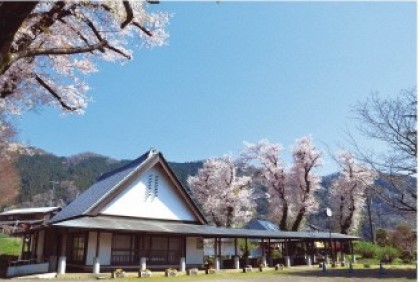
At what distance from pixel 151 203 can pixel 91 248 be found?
4.65 m

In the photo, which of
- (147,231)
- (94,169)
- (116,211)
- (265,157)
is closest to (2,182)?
(116,211)

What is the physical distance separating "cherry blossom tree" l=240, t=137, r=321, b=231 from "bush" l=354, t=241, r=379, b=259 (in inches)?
229

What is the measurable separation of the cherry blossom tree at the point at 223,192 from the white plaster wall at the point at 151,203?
618 inches

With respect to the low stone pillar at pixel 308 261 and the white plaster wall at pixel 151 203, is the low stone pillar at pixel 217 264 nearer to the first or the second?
the white plaster wall at pixel 151 203

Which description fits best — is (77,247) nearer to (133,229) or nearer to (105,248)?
(105,248)

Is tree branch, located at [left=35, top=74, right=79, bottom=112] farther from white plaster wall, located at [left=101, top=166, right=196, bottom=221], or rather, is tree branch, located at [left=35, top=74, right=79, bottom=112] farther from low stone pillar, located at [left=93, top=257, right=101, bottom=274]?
white plaster wall, located at [left=101, top=166, right=196, bottom=221]

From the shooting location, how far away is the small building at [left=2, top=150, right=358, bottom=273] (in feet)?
65.2

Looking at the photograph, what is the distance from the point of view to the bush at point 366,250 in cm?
3678

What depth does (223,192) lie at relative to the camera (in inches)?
1615

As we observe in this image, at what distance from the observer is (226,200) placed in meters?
40.7

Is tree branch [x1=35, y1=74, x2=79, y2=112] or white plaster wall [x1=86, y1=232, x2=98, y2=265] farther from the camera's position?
white plaster wall [x1=86, y1=232, x2=98, y2=265]

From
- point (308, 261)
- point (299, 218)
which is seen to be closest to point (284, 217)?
point (299, 218)

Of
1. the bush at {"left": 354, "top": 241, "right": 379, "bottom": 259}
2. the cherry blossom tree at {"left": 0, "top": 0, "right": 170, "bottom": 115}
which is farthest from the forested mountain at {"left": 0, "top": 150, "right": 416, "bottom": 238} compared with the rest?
the cherry blossom tree at {"left": 0, "top": 0, "right": 170, "bottom": 115}

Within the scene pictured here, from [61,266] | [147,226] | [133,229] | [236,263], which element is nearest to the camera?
[61,266]
